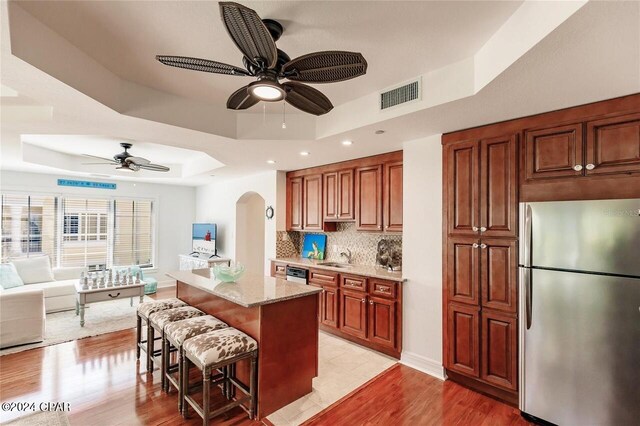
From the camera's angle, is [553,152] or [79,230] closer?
[553,152]

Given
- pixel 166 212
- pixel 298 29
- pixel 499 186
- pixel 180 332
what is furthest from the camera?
pixel 166 212

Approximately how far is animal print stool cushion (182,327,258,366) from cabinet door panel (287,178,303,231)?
9.24 feet

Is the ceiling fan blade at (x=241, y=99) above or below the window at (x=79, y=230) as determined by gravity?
above

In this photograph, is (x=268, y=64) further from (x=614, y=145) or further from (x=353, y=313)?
(x=353, y=313)

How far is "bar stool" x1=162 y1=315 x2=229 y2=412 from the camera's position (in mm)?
2316

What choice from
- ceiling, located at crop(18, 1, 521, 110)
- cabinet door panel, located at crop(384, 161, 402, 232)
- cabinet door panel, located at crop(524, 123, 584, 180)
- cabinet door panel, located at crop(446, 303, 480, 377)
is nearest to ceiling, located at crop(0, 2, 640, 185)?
ceiling, located at crop(18, 1, 521, 110)

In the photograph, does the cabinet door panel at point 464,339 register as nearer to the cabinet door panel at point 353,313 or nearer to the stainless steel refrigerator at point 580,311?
the stainless steel refrigerator at point 580,311

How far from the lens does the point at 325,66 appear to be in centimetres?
159

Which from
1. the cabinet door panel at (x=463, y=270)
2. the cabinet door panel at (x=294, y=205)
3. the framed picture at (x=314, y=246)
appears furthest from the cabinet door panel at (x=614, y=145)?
the cabinet door panel at (x=294, y=205)

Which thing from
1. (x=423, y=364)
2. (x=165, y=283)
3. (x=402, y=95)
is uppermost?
(x=402, y=95)

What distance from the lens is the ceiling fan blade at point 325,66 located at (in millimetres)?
1501

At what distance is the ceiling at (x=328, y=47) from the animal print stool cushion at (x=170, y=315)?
5.90ft

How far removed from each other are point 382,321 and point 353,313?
1.34ft

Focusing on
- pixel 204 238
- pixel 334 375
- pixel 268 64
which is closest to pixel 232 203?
pixel 204 238
